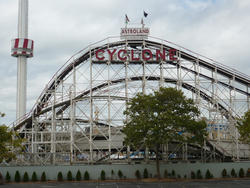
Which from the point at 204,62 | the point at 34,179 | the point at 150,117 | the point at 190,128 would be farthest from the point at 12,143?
the point at 204,62

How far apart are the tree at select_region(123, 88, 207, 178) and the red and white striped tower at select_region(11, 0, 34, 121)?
2694cm

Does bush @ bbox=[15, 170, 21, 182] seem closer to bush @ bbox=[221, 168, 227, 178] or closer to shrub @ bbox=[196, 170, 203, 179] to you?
shrub @ bbox=[196, 170, 203, 179]

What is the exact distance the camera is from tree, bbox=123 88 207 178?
1406 inches

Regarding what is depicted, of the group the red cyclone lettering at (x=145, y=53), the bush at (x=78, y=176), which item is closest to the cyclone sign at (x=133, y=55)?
the red cyclone lettering at (x=145, y=53)

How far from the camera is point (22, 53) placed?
188 ft

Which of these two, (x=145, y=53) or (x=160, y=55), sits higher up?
(x=145, y=53)

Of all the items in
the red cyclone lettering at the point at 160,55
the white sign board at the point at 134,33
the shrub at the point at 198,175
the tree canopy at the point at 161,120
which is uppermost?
the white sign board at the point at 134,33

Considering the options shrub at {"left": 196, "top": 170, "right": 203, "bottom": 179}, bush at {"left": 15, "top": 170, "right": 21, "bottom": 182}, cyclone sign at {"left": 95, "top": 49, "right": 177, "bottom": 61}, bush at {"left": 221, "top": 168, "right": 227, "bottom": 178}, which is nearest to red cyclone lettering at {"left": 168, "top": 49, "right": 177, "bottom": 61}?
cyclone sign at {"left": 95, "top": 49, "right": 177, "bottom": 61}

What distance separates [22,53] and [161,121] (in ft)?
109

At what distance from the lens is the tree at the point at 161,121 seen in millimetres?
35719

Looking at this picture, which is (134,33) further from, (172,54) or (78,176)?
(78,176)

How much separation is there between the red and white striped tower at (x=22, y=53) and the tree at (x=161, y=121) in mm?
26940

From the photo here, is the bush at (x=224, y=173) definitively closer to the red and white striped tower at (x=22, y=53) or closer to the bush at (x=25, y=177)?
the bush at (x=25, y=177)

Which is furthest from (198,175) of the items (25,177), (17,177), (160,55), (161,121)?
(17,177)
